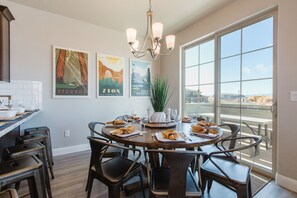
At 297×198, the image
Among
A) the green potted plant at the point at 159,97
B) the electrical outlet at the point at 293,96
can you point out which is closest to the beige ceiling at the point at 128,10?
the green potted plant at the point at 159,97

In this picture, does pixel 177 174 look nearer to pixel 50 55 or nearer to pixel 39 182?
pixel 39 182

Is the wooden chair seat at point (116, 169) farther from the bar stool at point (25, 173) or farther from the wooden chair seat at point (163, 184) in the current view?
the bar stool at point (25, 173)

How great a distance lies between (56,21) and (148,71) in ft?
7.29

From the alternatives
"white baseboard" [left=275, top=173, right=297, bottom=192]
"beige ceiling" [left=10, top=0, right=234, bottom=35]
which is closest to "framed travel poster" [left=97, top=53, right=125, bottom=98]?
"beige ceiling" [left=10, top=0, right=234, bottom=35]

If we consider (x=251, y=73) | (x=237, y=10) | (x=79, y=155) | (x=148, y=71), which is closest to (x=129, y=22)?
(x=148, y=71)

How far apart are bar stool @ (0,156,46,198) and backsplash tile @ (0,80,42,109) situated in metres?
1.77

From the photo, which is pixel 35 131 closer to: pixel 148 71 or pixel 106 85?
pixel 106 85

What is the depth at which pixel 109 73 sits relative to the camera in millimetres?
3510

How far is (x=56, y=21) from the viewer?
2.94 metres

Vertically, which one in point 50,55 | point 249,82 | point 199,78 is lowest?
point 249,82

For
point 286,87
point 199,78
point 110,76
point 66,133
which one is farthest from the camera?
point 110,76

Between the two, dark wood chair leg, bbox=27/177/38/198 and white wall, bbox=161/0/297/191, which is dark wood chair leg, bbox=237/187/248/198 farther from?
dark wood chair leg, bbox=27/177/38/198

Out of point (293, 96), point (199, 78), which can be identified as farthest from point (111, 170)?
point (199, 78)

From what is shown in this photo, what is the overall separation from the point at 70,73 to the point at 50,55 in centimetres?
45
